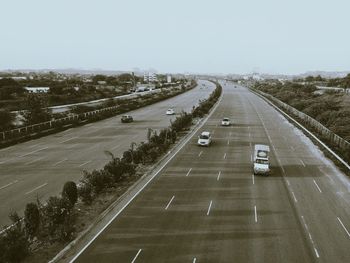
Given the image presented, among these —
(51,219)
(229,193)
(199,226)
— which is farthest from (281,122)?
(51,219)

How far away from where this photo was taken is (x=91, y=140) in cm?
5412

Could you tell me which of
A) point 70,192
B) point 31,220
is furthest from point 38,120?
point 31,220

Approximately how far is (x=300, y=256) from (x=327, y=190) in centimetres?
1361

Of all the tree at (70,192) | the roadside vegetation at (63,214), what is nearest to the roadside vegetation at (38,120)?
the roadside vegetation at (63,214)

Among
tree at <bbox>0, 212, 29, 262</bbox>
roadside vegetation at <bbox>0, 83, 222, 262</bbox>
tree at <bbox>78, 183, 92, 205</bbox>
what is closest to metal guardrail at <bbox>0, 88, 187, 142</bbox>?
roadside vegetation at <bbox>0, 83, 222, 262</bbox>

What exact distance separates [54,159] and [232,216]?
75.8 ft

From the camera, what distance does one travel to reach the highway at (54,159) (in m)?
29.2

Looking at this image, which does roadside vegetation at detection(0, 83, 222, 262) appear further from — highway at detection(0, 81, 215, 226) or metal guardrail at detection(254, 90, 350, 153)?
metal guardrail at detection(254, 90, 350, 153)

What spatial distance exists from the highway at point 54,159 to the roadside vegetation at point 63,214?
321 cm

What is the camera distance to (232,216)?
2527 centimetres

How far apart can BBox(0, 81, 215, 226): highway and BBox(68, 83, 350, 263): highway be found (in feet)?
24.2

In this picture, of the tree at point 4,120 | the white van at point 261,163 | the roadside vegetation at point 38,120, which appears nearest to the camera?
the white van at point 261,163

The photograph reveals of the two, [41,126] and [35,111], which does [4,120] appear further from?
[35,111]

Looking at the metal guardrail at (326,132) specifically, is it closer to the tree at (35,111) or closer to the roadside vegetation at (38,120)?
the roadside vegetation at (38,120)
